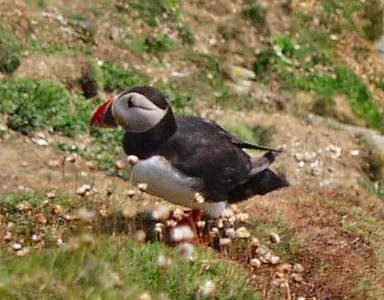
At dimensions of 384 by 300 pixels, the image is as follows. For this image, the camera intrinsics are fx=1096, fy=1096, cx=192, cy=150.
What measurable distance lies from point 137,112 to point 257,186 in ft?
4.28

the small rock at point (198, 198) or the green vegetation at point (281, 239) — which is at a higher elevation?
the small rock at point (198, 198)

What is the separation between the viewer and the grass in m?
5.33

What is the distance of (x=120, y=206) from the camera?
8023mm

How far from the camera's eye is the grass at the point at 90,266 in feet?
17.5

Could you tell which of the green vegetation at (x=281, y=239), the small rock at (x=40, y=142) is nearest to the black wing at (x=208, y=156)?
the green vegetation at (x=281, y=239)

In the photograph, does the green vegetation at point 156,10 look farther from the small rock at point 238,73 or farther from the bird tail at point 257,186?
the bird tail at point 257,186

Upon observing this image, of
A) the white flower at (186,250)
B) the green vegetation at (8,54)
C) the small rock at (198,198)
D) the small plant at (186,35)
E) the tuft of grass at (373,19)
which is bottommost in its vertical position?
the tuft of grass at (373,19)

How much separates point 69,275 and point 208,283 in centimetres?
83

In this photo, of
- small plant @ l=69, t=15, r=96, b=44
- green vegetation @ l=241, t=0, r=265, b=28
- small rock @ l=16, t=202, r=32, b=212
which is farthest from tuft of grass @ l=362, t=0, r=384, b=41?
small rock @ l=16, t=202, r=32, b=212

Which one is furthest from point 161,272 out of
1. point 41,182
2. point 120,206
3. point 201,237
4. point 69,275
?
point 41,182

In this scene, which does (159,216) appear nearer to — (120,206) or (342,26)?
(120,206)

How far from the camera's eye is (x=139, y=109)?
310 inches

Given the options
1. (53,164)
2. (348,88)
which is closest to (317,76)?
(348,88)

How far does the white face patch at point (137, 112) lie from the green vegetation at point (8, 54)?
6164 mm
